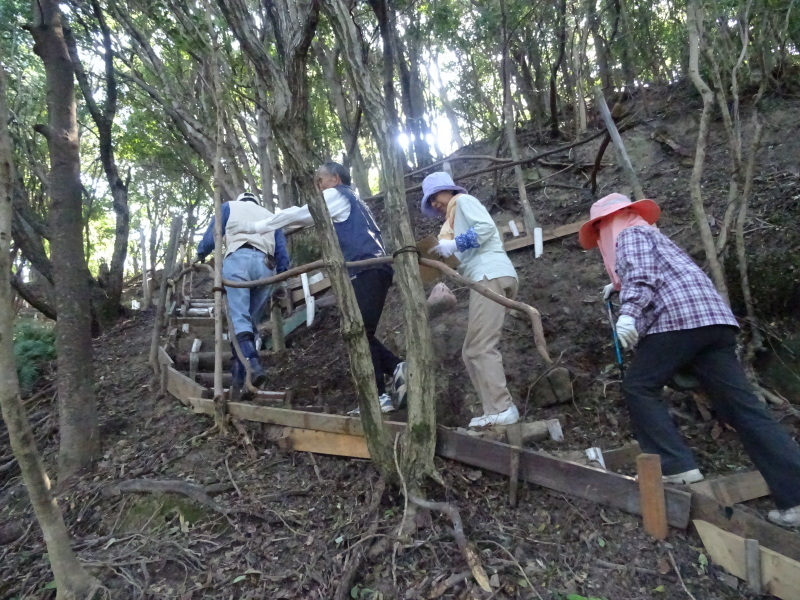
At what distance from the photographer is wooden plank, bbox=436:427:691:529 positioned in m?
2.82

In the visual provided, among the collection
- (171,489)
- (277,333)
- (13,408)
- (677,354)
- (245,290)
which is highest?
(245,290)

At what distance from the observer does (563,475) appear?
313cm

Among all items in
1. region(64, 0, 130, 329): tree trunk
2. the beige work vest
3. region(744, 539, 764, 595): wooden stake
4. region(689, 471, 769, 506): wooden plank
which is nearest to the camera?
region(744, 539, 764, 595): wooden stake

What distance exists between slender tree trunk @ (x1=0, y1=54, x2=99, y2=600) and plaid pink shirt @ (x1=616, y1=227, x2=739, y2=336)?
310 centimetres

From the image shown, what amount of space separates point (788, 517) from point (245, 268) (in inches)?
164

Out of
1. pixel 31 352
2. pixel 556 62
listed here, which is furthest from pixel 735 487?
pixel 31 352

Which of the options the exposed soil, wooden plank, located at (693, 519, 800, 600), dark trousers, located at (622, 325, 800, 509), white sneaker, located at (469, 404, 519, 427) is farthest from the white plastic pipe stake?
wooden plank, located at (693, 519, 800, 600)

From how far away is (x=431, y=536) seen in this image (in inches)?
116

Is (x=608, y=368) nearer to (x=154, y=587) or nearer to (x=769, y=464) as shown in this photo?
(x=769, y=464)

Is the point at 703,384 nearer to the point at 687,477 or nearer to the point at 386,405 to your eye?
the point at 687,477

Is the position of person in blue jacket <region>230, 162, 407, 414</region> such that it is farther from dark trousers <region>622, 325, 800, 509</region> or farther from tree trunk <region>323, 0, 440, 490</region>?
dark trousers <region>622, 325, 800, 509</region>

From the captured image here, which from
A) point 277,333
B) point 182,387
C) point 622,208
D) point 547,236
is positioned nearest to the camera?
point 622,208

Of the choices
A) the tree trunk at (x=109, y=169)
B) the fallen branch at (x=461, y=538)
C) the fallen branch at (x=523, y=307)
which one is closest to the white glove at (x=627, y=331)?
the fallen branch at (x=523, y=307)

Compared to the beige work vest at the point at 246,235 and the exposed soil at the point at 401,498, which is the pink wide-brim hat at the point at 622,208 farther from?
the beige work vest at the point at 246,235
